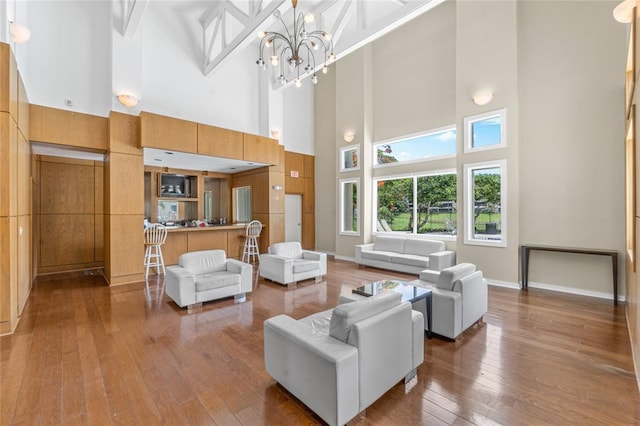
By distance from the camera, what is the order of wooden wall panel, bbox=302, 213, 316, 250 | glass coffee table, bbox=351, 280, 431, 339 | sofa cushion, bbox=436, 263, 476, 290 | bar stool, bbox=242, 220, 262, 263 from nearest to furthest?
glass coffee table, bbox=351, 280, 431, 339
sofa cushion, bbox=436, 263, 476, 290
bar stool, bbox=242, 220, 262, 263
wooden wall panel, bbox=302, 213, 316, 250

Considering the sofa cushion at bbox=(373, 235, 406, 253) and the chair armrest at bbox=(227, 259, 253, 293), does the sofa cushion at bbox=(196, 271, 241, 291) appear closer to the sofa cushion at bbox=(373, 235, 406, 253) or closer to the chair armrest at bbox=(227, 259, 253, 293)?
the chair armrest at bbox=(227, 259, 253, 293)

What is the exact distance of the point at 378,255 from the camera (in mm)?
6488

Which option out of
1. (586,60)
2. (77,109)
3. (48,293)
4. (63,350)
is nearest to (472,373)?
(63,350)

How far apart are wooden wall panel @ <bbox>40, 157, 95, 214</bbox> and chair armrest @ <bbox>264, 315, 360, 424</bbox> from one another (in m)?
6.61

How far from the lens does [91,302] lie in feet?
13.9

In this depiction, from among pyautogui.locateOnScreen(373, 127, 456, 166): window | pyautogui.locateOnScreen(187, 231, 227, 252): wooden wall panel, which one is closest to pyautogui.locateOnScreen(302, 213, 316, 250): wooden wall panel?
pyautogui.locateOnScreen(187, 231, 227, 252): wooden wall panel

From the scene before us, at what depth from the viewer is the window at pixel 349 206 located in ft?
25.9

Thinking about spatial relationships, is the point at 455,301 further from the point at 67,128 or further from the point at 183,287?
the point at 67,128

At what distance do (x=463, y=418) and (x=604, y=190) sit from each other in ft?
14.9

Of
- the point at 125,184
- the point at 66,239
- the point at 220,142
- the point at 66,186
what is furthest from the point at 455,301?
the point at 66,186

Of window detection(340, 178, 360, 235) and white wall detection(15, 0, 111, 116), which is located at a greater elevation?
white wall detection(15, 0, 111, 116)

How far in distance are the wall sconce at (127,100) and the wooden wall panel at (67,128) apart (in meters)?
0.46

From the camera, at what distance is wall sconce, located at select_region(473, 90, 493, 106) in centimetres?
522

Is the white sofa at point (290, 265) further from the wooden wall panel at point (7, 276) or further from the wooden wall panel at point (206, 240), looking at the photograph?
the wooden wall panel at point (7, 276)
